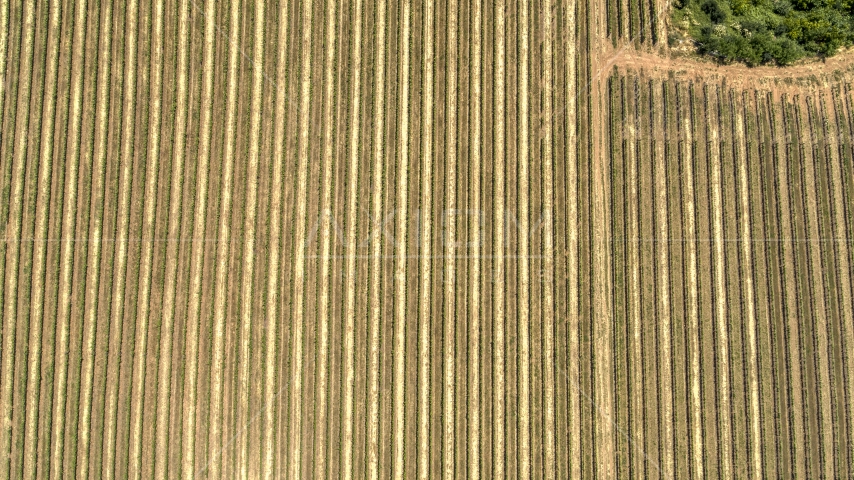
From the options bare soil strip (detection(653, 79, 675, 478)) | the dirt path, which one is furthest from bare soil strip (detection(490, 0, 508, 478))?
bare soil strip (detection(653, 79, 675, 478))

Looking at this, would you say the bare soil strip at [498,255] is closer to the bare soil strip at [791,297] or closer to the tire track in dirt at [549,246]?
the tire track in dirt at [549,246]

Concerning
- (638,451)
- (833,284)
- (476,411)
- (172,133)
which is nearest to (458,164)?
(476,411)

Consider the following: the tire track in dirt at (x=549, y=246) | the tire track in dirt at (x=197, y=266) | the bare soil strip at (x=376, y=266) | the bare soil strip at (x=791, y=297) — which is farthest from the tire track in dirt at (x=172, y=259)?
the bare soil strip at (x=791, y=297)

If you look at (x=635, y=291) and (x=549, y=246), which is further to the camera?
(x=549, y=246)

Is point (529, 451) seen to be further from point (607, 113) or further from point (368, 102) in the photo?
point (368, 102)

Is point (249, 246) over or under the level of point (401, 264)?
over

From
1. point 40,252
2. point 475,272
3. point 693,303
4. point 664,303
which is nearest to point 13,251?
point 40,252

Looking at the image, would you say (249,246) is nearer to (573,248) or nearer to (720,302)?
(573,248)

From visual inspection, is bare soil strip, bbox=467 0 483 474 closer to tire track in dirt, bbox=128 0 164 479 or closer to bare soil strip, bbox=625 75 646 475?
bare soil strip, bbox=625 75 646 475
